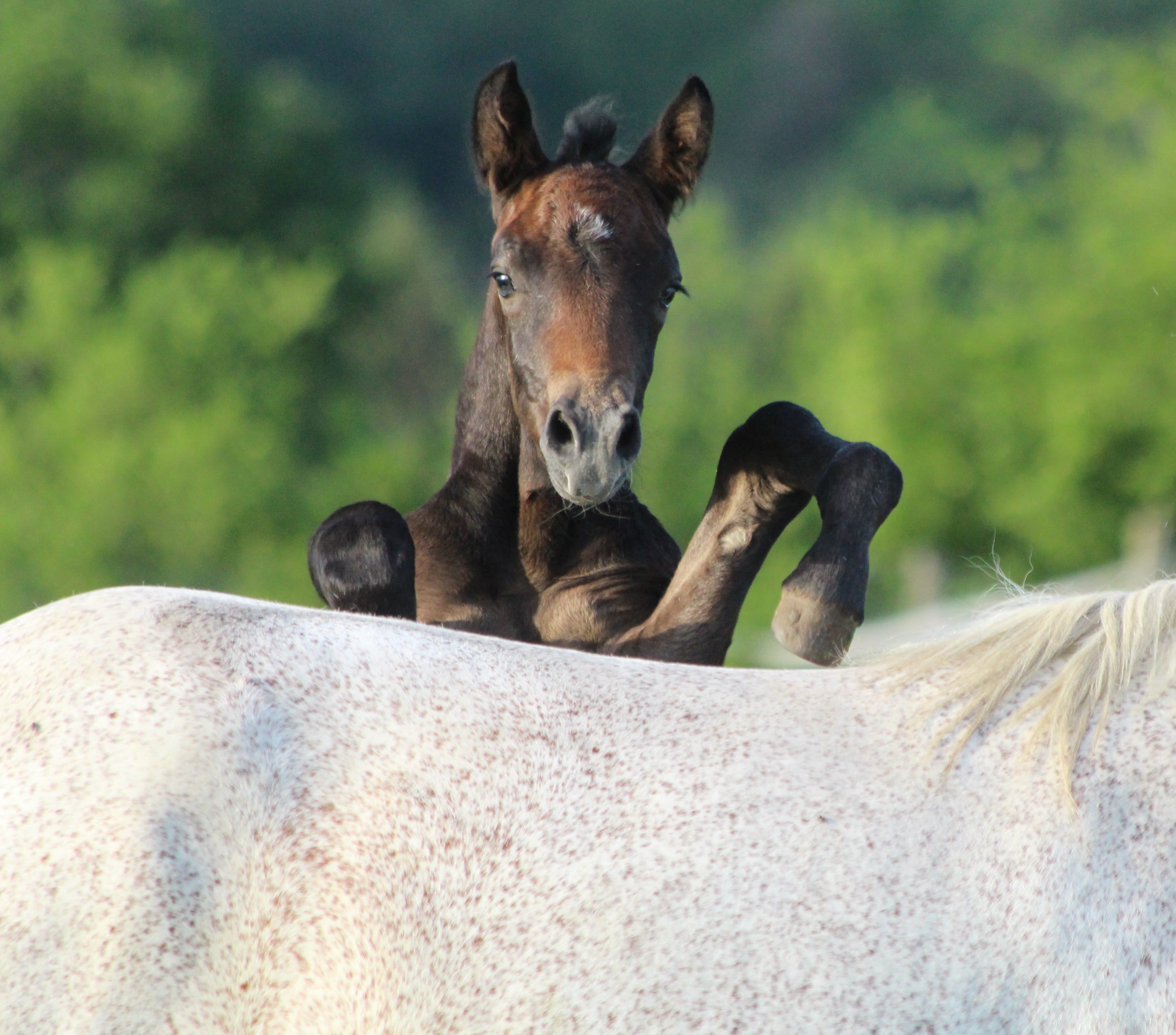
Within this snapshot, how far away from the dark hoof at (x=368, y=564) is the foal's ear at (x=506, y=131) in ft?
3.15

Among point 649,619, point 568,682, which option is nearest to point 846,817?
point 568,682

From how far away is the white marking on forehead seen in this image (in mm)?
3652

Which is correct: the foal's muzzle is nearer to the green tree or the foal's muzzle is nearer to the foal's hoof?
the foal's hoof

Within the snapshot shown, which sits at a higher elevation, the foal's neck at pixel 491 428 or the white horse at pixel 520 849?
the foal's neck at pixel 491 428

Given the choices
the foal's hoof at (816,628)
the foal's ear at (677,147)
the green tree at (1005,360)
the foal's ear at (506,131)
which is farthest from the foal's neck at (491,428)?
the green tree at (1005,360)

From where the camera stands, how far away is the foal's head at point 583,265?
3383mm

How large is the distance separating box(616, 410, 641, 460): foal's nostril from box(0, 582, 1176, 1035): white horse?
3.15 feet

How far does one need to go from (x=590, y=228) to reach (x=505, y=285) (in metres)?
0.27

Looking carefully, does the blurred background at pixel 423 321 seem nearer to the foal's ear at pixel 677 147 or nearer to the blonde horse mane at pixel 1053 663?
the foal's ear at pixel 677 147

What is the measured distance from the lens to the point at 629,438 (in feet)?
11.0

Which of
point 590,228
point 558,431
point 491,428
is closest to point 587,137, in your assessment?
point 590,228

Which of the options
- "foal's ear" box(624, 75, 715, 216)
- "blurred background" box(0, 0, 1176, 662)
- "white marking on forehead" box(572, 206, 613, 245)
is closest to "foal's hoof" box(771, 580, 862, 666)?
"white marking on forehead" box(572, 206, 613, 245)

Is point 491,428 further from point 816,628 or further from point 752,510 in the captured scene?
point 816,628

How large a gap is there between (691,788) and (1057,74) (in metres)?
50.8
